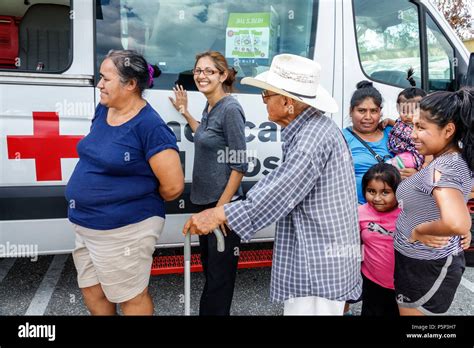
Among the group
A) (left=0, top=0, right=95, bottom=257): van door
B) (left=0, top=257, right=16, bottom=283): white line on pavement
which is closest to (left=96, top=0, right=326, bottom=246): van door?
(left=0, top=0, right=95, bottom=257): van door

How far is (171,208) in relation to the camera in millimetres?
2879

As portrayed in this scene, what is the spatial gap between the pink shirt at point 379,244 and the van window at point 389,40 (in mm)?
1268

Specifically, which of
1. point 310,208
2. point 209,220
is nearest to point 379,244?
point 310,208

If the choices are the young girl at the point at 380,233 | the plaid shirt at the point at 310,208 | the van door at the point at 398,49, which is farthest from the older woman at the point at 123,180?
the van door at the point at 398,49

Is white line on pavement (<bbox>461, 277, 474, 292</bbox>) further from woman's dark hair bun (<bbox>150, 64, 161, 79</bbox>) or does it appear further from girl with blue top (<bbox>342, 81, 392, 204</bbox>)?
woman's dark hair bun (<bbox>150, 64, 161, 79</bbox>)

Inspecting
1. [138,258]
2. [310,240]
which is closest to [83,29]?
[138,258]

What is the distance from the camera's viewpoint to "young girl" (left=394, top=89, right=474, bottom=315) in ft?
5.48

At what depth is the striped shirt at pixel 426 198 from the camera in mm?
1690

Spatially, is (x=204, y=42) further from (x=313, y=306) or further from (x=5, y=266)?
(x=5, y=266)

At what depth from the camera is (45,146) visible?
2.62 meters

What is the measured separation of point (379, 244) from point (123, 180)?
4.46ft

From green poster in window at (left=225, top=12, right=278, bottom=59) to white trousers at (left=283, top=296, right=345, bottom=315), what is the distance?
1.77 m
